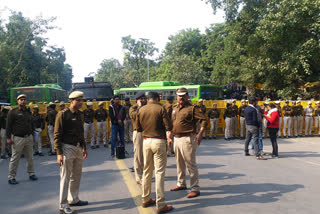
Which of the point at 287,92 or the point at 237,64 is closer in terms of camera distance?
the point at 287,92

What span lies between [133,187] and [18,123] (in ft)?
10.0

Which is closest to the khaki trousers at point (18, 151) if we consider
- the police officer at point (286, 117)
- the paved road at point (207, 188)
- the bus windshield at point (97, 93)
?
the paved road at point (207, 188)

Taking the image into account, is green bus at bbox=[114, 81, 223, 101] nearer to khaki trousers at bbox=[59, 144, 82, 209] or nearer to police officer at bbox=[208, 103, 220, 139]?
police officer at bbox=[208, 103, 220, 139]

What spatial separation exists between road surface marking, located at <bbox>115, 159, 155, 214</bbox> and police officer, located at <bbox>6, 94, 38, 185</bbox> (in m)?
2.06

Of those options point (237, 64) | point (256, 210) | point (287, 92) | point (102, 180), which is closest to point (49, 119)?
point (102, 180)

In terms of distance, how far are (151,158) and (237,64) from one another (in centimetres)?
3103

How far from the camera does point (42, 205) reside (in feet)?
16.7

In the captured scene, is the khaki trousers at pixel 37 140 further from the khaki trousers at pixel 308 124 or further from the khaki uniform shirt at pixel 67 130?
the khaki trousers at pixel 308 124

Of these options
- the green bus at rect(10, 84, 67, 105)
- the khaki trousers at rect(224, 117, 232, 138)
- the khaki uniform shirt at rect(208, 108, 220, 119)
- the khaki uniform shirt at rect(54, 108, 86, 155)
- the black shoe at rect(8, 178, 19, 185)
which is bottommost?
the black shoe at rect(8, 178, 19, 185)

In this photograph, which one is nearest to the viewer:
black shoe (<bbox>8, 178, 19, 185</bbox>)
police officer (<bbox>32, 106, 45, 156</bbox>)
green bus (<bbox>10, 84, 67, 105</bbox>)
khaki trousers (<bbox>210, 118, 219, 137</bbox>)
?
black shoe (<bbox>8, 178, 19, 185</bbox>)

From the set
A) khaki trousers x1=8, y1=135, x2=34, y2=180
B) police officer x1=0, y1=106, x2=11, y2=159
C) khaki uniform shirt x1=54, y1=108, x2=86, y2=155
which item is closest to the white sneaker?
khaki uniform shirt x1=54, y1=108, x2=86, y2=155

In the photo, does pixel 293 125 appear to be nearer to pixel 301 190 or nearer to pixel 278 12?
pixel 278 12

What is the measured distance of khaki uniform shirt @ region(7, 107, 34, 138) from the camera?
6.65m

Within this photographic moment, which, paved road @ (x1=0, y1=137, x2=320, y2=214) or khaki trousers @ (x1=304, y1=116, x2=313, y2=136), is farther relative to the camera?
khaki trousers @ (x1=304, y1=116, x2=313, y2=136)
